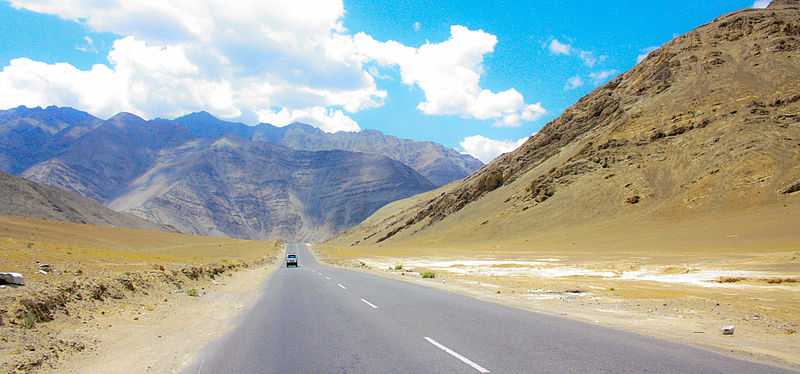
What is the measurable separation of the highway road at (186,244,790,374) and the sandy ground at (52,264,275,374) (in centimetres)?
53

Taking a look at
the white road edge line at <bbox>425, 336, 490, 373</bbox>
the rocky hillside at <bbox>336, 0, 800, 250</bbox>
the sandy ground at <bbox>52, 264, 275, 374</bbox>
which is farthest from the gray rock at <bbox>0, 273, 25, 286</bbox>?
the rocky hillside at <bbox>336, 0, 800, 250</bbox>

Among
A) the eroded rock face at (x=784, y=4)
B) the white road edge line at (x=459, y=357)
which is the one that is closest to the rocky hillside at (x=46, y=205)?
the white road edge line at (x=459, y=357)

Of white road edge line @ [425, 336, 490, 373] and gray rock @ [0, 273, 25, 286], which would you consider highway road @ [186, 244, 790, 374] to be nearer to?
white road edge line @ [425, 336, 490, 373]

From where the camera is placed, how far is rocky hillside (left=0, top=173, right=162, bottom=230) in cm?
11075

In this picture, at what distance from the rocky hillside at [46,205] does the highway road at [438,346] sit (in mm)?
107570

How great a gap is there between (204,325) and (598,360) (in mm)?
9462

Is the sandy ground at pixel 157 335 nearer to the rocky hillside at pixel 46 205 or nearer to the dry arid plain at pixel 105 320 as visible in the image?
the dry arid plain at pixel 105 320

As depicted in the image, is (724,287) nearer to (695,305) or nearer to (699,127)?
(695,305)

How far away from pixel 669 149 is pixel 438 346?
94892 millimetres

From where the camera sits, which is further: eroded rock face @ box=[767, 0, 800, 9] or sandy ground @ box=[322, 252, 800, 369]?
eroded rock face @ box=[767, 0, 800, 9]

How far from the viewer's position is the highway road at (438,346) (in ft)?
29.1

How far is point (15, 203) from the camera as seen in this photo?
11119 cm

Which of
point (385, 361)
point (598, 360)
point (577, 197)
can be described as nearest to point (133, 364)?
point (385, 361)

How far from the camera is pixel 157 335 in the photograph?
1280 cm
